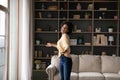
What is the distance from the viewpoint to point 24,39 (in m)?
6.86

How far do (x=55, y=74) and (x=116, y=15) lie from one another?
3.15 metres

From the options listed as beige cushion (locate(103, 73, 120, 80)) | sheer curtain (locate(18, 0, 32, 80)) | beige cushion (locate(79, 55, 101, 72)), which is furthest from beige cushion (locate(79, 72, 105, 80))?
sheer curtain (locate(18, 0, 32, 80))

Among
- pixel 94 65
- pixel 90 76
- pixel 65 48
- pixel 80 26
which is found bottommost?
pixel 90 76

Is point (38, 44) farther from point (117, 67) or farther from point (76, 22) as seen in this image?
point (117, 67)

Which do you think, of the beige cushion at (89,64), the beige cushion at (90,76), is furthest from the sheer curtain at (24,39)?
the beige cushion at (90,76)

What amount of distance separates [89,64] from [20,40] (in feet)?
6.63

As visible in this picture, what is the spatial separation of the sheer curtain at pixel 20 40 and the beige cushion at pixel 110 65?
209 centimetres

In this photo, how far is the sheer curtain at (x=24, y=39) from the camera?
686cm

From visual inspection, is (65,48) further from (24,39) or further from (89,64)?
(24,39)

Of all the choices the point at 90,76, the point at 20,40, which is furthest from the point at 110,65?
the point at 20,40

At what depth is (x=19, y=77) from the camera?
6.95 m

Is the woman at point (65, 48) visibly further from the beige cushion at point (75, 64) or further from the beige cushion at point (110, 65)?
the beige cushion at point (110, 65)

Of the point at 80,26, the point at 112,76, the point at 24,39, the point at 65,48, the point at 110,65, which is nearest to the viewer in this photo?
the point at 65,48

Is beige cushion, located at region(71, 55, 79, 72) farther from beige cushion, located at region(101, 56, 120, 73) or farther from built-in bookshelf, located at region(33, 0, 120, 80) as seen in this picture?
built-in bookshelf, located at region(33, 0, 120, 80)
